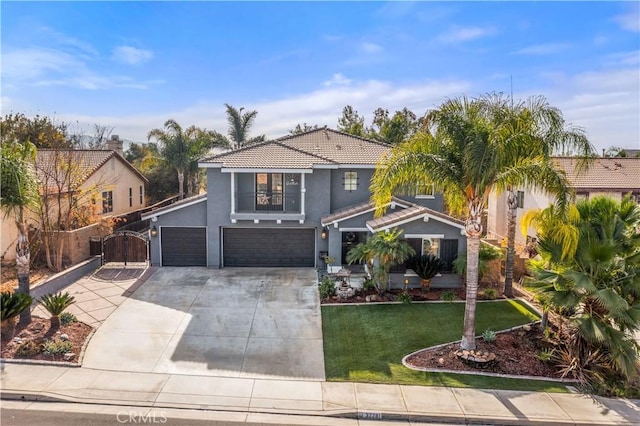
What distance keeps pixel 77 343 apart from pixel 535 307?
47.7 feet

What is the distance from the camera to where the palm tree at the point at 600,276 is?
9.38 meters

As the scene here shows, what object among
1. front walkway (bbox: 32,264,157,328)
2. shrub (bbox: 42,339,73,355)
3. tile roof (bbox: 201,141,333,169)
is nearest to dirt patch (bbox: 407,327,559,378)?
shrub (bbox: 42,339,73,355)

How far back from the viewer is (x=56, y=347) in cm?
1039

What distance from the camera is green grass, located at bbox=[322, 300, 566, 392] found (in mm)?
9750

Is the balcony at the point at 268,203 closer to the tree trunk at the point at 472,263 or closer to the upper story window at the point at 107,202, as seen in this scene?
the upper story window at the point at 107,202

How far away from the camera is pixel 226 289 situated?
16172mm

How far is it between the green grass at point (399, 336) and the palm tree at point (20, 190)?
8933 millimetres

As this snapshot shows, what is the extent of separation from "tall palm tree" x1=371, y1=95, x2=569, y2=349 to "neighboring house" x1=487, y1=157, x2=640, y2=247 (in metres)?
14.9

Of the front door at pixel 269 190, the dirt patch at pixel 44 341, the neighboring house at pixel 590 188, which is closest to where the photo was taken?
the dirt patch at pixel 44 341

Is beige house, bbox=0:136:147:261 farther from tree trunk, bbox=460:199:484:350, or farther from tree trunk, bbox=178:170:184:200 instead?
tree trunk, bbox=460:199:484:350

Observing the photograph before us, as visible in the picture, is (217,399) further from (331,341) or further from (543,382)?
(543,382)

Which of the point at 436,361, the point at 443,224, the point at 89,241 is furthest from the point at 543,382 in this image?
the point at 89,241

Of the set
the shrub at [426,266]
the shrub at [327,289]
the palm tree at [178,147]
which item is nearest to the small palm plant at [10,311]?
the shrub at [327,289]

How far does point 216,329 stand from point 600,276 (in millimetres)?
10631
